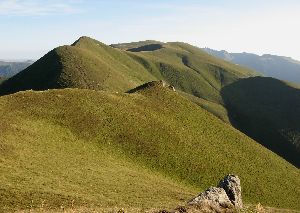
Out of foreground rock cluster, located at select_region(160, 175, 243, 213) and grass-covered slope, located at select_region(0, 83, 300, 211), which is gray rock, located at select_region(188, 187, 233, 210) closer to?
foreground rock cluster, located at select_region(160, 175, 243, 213)

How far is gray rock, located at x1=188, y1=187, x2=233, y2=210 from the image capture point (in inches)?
1024

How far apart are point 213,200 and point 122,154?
43567 millimetres

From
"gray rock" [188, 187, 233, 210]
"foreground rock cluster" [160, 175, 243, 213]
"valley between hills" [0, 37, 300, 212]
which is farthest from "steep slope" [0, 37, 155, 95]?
"foreground rock cluster" [160, 175, 243, 213]

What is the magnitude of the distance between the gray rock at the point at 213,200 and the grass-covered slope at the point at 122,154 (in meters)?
15.1

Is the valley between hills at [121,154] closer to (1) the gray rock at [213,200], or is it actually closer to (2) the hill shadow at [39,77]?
(1) the gray rock at [213,200]

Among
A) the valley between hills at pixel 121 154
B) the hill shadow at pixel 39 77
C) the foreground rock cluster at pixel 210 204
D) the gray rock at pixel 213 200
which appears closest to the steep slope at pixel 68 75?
the hill shadow at pixel 39 77

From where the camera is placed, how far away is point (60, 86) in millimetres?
144250

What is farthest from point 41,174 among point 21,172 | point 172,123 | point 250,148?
point 250,148

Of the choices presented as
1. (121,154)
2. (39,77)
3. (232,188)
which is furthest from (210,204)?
(39,77)

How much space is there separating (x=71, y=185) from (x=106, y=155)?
19.9m

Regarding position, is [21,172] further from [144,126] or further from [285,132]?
[285,132]

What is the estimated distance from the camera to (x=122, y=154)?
69.4m

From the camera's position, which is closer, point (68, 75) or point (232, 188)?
point (232, 188)

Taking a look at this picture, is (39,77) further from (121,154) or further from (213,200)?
(213,200)
